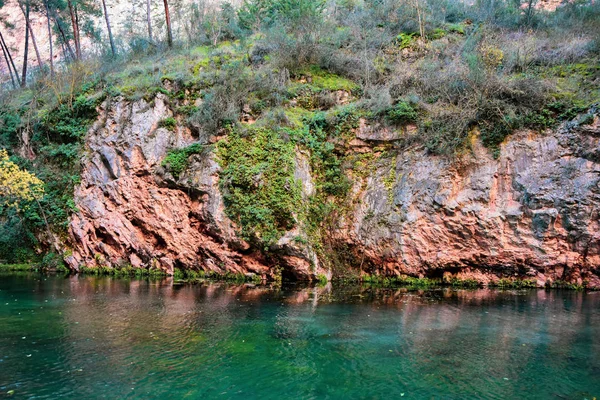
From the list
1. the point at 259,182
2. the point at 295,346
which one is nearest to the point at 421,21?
the point at 259,182

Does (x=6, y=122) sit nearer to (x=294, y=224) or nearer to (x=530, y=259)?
(x=294, y=224)

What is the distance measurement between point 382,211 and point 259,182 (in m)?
6.19

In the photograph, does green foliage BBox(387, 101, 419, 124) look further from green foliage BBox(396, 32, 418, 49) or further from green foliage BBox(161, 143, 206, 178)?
green foliage BBox(161, 143, 206, 178)

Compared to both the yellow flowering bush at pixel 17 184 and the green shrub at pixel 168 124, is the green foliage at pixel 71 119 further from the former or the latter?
the green shrub at pixel 168 124

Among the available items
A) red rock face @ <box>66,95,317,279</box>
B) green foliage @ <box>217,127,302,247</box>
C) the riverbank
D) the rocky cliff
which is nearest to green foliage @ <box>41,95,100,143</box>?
the rocky cliff

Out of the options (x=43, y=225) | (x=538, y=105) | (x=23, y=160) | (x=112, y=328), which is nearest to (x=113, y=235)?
(x=43, y=225)

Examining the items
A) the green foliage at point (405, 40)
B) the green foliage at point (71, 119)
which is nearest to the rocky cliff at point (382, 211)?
the green foliage at point (71, 119)

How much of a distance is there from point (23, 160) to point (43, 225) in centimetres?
554

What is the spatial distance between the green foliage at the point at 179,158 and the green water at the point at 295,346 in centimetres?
811

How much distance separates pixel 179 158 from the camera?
69.7 ft

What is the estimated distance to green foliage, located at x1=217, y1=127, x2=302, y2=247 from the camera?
19.0m

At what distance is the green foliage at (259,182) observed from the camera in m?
19.0

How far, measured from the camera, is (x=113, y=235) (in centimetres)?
2083

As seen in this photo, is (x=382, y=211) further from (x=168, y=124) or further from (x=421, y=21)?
(x=421, y=21)
